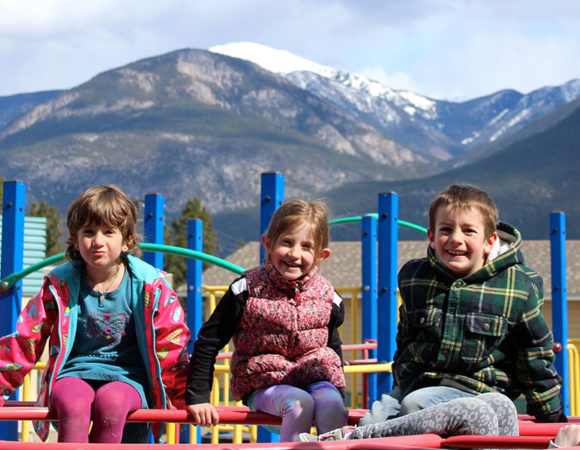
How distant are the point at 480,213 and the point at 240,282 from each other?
99 cm

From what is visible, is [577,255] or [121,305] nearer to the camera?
[121,305]

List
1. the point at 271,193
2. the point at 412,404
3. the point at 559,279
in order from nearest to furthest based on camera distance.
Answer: the point at 412,404 < the point at 271,193 < the point at 559,279

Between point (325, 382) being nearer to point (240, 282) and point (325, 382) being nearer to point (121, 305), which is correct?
point (240, 282)

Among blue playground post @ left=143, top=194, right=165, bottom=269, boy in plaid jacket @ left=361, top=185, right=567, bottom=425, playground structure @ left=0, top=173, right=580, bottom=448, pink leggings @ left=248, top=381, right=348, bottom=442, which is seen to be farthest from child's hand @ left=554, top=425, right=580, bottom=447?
blue playground post @ left=143, top=194, right=165, bottom=269

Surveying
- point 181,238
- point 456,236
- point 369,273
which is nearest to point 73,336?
point 456,236

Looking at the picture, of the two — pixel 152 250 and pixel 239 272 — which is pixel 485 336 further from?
pixel 152 250

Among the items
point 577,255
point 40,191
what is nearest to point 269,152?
point 40,191

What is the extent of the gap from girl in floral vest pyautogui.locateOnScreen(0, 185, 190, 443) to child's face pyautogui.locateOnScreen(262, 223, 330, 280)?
0.46 metres

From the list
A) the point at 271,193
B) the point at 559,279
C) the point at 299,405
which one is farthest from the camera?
the point at 559,279

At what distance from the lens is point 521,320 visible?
3461mm

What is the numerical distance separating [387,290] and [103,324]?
9.43 ft

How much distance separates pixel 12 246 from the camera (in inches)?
213

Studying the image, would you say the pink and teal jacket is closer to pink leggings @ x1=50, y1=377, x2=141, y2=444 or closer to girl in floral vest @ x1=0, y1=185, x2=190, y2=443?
girl in floral vest @ x1=0, y1=185, x2=190, y2=443

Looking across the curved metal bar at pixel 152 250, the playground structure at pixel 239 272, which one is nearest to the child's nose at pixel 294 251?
the playground structure at pixel 239 272
